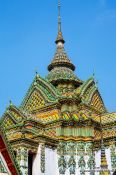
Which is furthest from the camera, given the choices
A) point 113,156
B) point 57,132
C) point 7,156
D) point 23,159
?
point 57,132

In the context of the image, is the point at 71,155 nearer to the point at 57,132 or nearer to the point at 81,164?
the point at 81,164

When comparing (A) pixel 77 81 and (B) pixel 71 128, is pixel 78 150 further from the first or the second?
(A) pixel 77 81

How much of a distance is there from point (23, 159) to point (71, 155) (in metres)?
4.33

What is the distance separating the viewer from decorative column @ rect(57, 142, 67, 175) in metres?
26.1

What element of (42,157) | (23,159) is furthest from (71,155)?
(23,159)

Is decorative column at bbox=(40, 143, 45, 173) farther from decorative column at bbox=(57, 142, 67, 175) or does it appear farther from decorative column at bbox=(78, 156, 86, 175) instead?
decorative column at bbox=(78, 156, 86, 175)

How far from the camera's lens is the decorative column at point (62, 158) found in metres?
26.1

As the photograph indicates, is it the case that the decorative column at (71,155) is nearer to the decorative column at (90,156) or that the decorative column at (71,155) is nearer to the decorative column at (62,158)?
the decorative column at (62,158)

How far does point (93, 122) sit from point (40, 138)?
4673 mm

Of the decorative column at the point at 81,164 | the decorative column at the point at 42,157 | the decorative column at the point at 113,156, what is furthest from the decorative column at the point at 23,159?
the decorative column at the point at 113,156

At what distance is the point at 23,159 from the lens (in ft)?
76.8

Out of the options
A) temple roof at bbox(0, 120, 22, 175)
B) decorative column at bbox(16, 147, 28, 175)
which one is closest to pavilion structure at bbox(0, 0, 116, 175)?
decorative column at bbox(16, 147, 28, 175)

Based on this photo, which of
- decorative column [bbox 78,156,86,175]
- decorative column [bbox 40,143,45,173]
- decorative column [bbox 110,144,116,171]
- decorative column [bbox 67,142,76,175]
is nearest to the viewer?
decorative column [bbox 40,143,45,173]

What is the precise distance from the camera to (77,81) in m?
33.7
